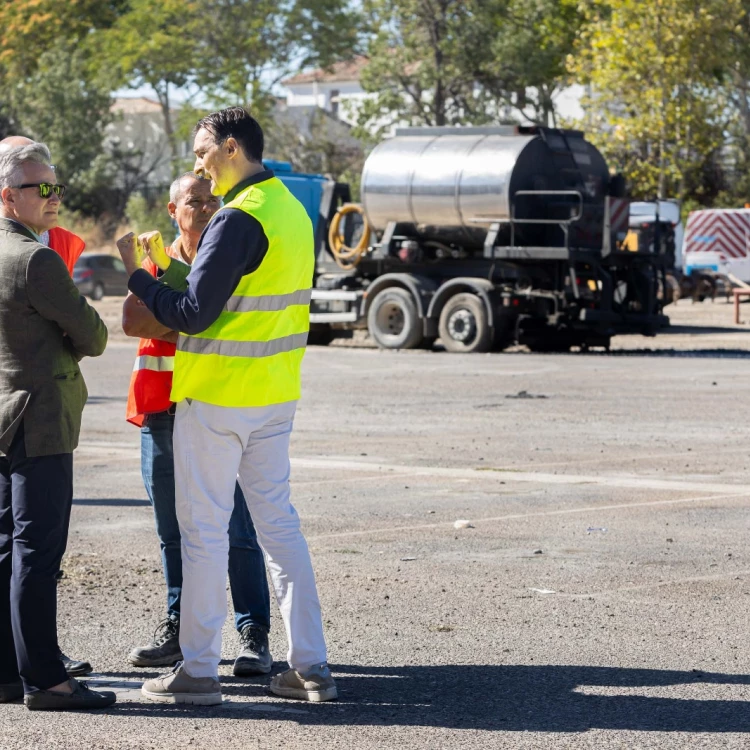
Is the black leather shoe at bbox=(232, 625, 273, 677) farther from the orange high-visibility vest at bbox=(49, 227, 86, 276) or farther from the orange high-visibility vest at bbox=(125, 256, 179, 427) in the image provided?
the orange high-visibility vest at bbox=(49, 227, 86, 276)

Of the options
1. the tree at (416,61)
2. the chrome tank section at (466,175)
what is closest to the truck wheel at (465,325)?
the chrome tank section at (466,175)

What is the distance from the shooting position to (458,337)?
77.9 ft

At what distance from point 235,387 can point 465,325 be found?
1874 centimetres

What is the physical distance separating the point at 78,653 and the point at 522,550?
2.81 m

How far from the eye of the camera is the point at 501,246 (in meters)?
23.6

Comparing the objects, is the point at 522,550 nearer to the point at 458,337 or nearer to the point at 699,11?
the point at 458,337

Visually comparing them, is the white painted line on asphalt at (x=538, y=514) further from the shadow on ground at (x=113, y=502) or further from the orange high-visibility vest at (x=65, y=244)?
the orange high-visibility vest at (x=65, y=244)

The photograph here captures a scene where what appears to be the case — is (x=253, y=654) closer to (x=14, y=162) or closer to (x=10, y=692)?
(x=10, y=692)

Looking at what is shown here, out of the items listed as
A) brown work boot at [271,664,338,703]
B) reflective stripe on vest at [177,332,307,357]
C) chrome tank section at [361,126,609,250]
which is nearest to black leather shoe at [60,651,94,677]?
brown work boot at [271,664,338,703]

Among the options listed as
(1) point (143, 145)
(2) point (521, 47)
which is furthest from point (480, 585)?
(1) point (143, 145)

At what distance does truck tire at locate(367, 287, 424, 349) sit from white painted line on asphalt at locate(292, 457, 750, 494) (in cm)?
1243

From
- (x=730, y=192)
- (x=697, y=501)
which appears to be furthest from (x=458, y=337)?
(x=730, y=192)

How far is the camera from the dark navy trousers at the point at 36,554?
511cm

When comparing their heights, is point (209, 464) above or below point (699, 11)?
below
